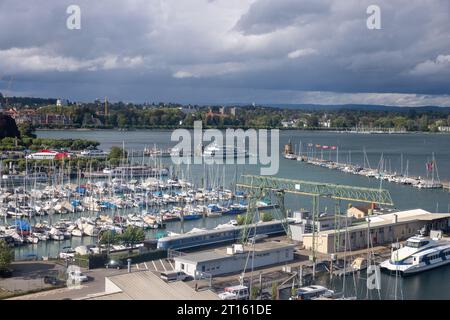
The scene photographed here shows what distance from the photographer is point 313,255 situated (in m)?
6.05

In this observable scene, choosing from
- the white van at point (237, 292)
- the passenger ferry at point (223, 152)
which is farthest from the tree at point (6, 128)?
the white van at point (237, 292)

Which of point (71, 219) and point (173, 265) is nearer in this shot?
point (173, 265)

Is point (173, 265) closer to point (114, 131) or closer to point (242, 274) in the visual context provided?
point (242, 274)

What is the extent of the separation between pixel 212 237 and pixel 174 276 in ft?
5.42

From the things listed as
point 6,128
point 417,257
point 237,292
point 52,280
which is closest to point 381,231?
point 417,257

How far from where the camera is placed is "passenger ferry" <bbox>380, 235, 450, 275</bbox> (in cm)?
603

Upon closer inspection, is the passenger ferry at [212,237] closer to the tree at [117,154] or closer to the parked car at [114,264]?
the parked car at [114,264]

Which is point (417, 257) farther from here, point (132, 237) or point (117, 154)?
point (117, 154)

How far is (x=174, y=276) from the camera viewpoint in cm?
527

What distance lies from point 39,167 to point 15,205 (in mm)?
5190

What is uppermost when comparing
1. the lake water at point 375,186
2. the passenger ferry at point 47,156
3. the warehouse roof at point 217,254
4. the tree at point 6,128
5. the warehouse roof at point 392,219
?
the tree at point 6,128

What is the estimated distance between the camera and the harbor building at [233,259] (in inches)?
215

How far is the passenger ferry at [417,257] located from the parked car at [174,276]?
6.99 ft

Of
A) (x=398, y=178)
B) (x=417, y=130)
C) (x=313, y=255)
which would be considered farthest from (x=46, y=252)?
(x=417, y=130)
